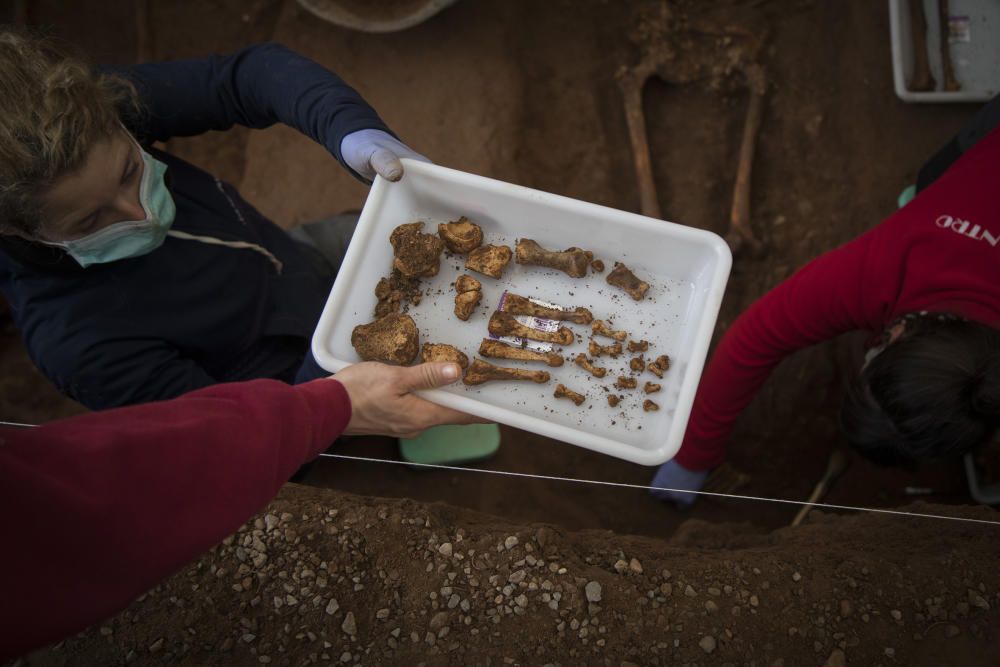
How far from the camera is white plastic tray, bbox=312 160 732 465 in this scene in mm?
1633

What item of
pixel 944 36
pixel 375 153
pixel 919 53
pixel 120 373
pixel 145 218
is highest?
pixel 944 36

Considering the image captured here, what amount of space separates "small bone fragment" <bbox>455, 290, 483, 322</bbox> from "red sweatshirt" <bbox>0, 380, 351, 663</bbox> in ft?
2.38

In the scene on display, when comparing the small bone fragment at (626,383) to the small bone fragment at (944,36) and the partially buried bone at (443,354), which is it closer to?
the partially buried bone at (443,354)

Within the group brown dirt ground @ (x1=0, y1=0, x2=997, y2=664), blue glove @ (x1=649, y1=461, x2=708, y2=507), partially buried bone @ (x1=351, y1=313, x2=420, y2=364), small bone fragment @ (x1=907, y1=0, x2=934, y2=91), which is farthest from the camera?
small bone fragment @ (x1=907, y1=0, x2=934, y2=91)

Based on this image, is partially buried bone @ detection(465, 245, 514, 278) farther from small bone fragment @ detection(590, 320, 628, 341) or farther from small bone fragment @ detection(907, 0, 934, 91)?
small bone fragment @ detection(907, 0, 934, 91)

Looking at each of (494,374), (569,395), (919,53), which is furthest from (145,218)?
(919,53)

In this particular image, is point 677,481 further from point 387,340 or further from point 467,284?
point 387,340

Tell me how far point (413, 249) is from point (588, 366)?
1.93 feet

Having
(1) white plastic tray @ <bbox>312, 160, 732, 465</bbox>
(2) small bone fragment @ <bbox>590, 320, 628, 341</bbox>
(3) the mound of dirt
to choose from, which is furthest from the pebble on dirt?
(2) small bone fragment @ <bbox>590, 320, 628, 341</bbox>

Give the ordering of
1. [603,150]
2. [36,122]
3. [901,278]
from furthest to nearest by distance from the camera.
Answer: [603,150]
[901,278]
[36,122]

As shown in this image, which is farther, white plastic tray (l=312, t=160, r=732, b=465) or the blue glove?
the blue glove

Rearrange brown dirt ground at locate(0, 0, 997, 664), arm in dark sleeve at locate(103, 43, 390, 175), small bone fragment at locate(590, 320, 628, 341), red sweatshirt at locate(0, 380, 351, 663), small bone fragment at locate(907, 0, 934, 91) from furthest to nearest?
small bone fragment at locate(907, 0, 934, 91), brown dirt ground at locate(0, 0, 997, 664), arm in dark sleeve at locate(103, 43, 390, 175), small bone fragment at locate(590, 320, 628, 341), red sweatshirt at locate(0, 380, 351, 663)

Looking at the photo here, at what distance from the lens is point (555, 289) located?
1805 millimetres

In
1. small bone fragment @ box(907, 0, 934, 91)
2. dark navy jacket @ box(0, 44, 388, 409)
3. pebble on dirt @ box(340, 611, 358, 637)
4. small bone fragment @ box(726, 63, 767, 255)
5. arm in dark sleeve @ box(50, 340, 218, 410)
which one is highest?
small bone fragment @ box(907, 0, 934, 91)
